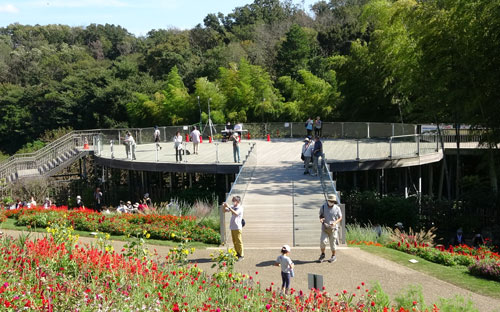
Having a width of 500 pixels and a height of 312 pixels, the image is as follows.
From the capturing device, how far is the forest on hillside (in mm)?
19766

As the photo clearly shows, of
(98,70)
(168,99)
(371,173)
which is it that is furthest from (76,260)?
(98,70)

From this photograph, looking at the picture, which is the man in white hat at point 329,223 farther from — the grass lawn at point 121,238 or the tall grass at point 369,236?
the grass lawn at point 121,238

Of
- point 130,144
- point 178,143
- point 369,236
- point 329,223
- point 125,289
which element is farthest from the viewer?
point 130,144

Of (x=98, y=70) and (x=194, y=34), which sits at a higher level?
(x=194, y=34)

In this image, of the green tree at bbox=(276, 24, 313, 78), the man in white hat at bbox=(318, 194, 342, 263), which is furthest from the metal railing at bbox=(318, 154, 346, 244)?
the green tree at bbox=(276, 24, 313, 78)

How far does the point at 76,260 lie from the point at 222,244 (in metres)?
4.89

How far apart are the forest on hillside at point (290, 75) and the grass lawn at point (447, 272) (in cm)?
917

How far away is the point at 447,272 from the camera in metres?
11.2

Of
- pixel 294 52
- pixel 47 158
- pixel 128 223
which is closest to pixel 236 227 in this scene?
pixel 128 223

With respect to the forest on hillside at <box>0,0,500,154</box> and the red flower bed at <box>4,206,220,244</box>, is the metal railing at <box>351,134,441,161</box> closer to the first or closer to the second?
the forest on hillside at <box>0,0,500,154</box>

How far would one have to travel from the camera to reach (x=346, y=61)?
32875 millimetres

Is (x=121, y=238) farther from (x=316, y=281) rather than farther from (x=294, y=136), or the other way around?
(x=294, y=136)

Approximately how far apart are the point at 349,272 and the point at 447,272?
2267 millimetres

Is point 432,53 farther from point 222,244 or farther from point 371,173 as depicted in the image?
point 222,244
